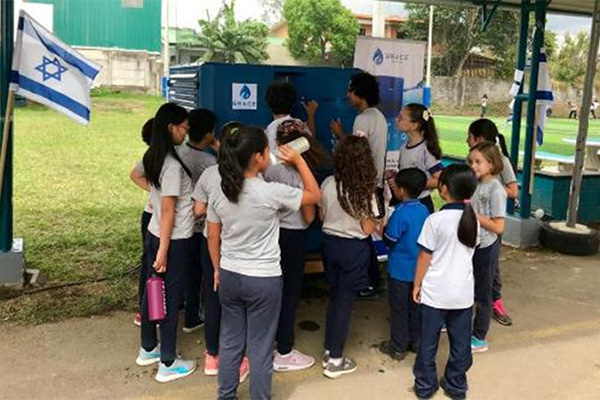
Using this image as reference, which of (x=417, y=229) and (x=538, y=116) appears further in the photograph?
(x=538, y=116)

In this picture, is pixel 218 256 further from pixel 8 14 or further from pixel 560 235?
pixel 560 235

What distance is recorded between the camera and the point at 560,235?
597 centimetres

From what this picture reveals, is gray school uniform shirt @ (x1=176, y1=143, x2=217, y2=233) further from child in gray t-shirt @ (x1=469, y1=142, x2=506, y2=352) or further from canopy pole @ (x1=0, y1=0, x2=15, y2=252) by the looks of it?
child in gray t-shirt @ (x1=469, y1=142, x2=506, y2=352)

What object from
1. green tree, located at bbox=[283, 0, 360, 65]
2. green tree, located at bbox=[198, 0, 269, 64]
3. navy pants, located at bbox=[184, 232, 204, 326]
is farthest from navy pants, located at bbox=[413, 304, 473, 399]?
green tree, located at bbox=[198, 0, 269, 64]

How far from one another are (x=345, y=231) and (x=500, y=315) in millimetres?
1659

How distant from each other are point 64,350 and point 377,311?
213cm

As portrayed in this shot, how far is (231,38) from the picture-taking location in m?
38.2

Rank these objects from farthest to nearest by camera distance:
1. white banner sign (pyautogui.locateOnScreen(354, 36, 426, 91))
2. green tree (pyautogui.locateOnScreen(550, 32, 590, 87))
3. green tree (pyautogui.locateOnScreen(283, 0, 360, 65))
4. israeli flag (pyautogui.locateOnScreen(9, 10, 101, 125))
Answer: green tree (pyautogui.locateOnScreen(283, 0, 360, 65)), green tree (pyautogui.locateOnScreen(550, 32, 590, 87)), white banner sign (pyautogui.locateOnScreen(354, 36, 426, 91)), israeli flag (pyautogui.locateOnScreen(9, 10, 101, 125))

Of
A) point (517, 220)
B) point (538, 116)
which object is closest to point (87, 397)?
point (517, 220)

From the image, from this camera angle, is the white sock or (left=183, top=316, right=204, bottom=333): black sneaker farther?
(left=183, top=316, right=204, bottom=333): black sneaker

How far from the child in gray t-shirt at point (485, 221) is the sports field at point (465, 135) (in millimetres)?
8149

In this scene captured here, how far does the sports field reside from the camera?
14.3 m

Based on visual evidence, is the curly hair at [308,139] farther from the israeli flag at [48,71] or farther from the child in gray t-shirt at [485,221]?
the israeli flag at [48,71]

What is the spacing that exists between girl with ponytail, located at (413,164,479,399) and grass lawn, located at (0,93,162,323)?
223 cm
